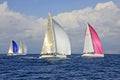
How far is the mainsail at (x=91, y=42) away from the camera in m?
138

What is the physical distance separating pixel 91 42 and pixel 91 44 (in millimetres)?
974

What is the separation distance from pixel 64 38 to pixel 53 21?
22.7 ft

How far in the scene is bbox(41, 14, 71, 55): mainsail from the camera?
347 feet

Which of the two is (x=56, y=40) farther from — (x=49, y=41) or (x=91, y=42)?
(x=91, y=42)

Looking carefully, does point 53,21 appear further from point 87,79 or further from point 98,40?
point 87,79

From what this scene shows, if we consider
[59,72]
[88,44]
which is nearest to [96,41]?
[88,44]

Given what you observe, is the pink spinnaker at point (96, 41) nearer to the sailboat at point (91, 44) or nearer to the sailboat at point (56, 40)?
the sailboat at point (91, 44)

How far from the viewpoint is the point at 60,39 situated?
10588 centimetres

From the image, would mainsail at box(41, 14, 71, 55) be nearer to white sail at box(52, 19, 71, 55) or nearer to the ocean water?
white sail at box(52, 19, 71, 55)

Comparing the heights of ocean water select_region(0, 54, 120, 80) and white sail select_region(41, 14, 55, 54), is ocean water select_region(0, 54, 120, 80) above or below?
below

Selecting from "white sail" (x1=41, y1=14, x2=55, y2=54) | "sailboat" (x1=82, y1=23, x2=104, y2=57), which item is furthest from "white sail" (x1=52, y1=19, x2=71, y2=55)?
"sailboat" (x1=82, y1=23, x2=104, y2=57)

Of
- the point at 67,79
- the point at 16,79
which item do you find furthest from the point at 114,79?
the point at 16,79

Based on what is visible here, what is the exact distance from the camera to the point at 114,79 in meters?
52.0

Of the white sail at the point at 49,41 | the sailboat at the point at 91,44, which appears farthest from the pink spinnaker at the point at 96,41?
the white sail at the point at 49,41
